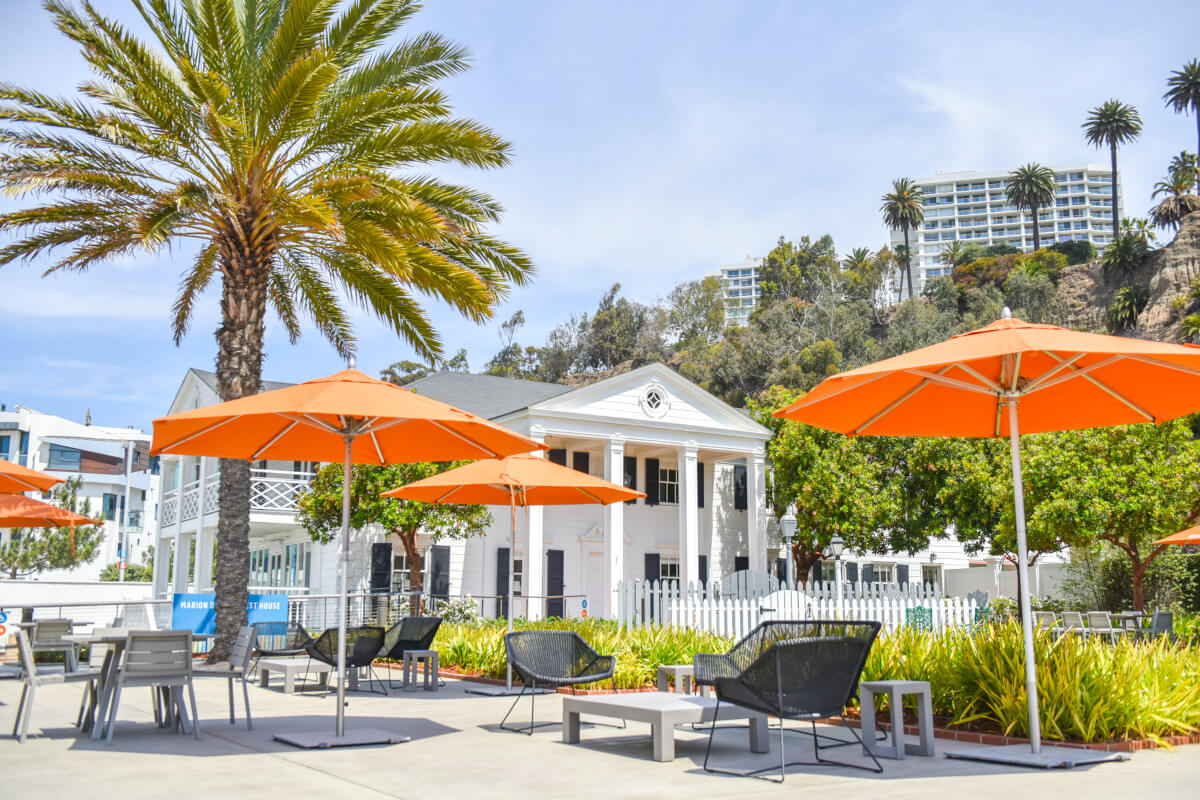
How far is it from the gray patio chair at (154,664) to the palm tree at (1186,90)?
244 ft

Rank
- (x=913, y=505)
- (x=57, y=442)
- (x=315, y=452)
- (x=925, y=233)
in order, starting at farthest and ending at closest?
(x=925, y=233)
(x=57, y=442)
(x=913, y=505)
(x=315, y=452)

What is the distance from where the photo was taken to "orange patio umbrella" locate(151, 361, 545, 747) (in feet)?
22.9

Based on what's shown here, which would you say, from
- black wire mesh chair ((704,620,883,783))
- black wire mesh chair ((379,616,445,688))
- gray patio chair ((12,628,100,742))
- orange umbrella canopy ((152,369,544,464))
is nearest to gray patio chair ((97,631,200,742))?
gray patio chair ((12,628,100,742))

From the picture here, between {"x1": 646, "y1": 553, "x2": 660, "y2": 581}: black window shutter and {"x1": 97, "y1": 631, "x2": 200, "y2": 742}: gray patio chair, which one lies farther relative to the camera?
{"x1": 646, "y1": 553, "x2": 660, "y2": 581}: black window shutter

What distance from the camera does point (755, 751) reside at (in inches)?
282

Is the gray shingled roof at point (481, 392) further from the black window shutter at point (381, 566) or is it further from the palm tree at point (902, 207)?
the palm tree at point (902, 207)

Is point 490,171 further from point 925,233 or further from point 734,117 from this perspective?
point 925,233

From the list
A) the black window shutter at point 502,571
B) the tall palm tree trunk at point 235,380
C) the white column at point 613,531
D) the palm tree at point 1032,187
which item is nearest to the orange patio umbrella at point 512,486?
the tall palm tree trunk at point 235,380

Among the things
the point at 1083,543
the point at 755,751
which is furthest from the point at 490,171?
the point at 1083,543

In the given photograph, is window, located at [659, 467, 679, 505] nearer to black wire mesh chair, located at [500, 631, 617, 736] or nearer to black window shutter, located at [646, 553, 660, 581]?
black window shutter, located at [646, 553, 660, 581]

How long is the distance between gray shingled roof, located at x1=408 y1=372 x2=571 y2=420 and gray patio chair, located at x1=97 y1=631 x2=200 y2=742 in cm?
1870

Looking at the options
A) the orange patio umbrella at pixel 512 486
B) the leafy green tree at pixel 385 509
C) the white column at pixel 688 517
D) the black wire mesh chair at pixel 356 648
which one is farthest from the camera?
the white column at pixel 688 517

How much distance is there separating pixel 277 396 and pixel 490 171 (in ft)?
25.7

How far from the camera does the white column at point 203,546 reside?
2517 cm
